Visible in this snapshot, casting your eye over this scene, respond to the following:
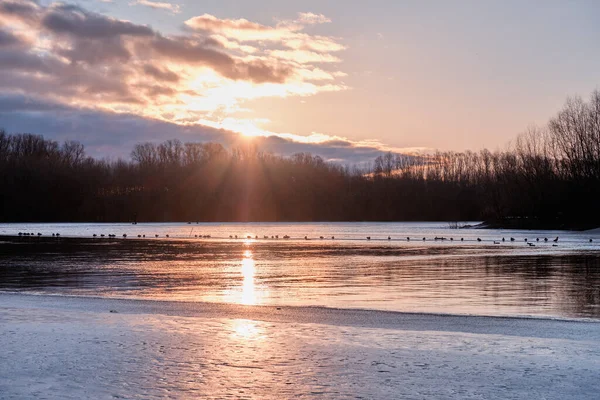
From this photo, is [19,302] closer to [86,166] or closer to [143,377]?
[143,377]

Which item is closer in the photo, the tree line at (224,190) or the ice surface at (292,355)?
the ice surface at (292,355)

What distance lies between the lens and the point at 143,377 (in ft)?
27.2

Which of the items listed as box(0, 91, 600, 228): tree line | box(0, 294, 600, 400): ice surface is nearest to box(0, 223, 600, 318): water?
box(0, 294, 600, 400): ice surface

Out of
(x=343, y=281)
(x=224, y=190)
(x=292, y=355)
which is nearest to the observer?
(x=292, y=355)

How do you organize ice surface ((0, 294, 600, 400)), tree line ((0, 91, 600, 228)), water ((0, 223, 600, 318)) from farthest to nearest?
tree line ((0, 91, 600, 228)) → water ((0, 223, 600, 318)) → ice surface ((0, 294, 600, 400))

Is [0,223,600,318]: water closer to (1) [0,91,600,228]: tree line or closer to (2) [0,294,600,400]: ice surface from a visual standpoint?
(2) [0,294,600,400]: ice surface

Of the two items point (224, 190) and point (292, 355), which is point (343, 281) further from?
point (224, 190)

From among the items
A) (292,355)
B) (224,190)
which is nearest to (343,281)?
(292,355)

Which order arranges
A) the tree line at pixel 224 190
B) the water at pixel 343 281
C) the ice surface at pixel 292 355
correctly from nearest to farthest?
the ice surface at pixel 292 355
the water at pixel 343 281
the tree line at pixel 224 190

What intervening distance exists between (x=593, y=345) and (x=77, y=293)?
1267 centimetres

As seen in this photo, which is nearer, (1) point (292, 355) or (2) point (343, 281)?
(1) point (292, 355)

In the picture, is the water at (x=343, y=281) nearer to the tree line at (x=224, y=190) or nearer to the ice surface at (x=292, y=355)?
the ice surface at (x=292, y=355)

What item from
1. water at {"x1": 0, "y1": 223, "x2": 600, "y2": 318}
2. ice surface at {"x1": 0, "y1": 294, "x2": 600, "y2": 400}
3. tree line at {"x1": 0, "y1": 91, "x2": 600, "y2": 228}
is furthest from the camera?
tree line at {"x1": 0, "y1": 91, "x2": 600, "y2": 228}

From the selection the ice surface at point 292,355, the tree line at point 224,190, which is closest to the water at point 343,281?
the ice surface at point 292,355
